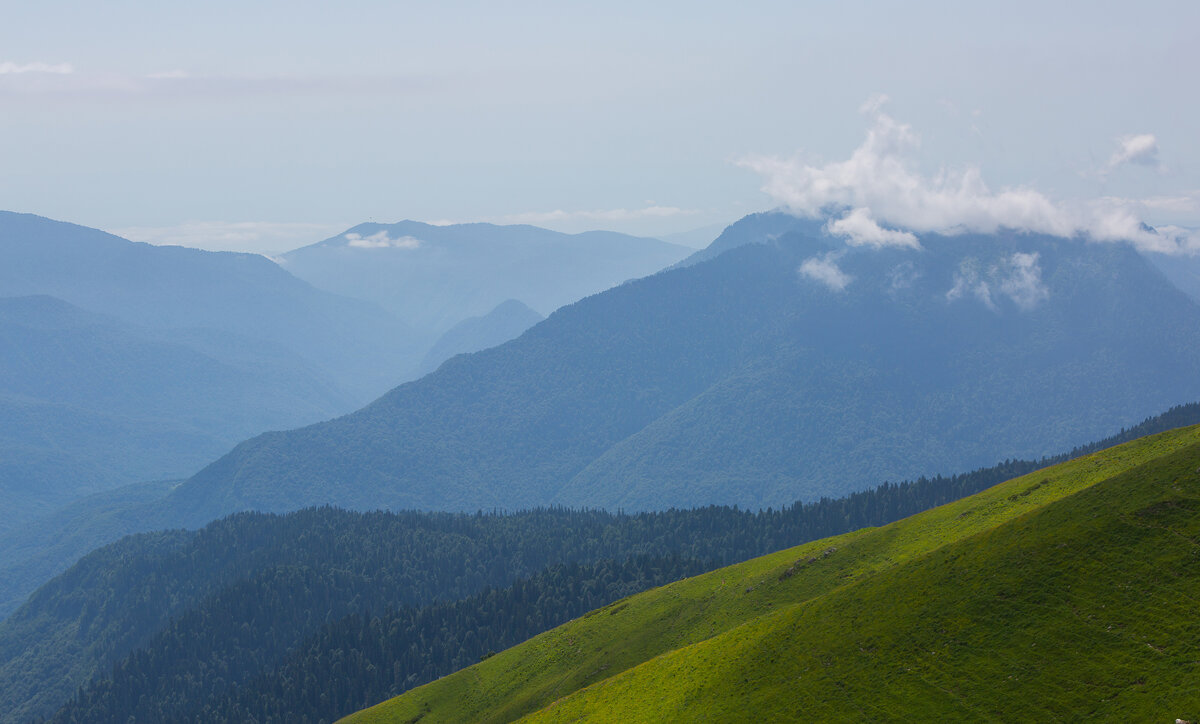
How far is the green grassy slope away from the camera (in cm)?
8053

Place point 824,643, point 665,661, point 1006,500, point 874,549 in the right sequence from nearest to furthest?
point 824,643
point 665,661
point 1006,500
point 874,549

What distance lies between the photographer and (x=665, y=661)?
127 meters

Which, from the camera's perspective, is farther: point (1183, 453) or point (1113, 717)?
point (1183, 453)

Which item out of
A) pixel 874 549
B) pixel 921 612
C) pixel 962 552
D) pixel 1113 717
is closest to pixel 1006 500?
pixel 874 549

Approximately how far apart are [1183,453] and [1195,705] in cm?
3596

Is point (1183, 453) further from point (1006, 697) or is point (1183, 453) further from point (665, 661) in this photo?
point (665, 661)

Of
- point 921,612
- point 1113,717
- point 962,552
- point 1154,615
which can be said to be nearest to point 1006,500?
point 962,552

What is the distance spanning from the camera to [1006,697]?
82938mm

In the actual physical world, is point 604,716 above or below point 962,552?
below

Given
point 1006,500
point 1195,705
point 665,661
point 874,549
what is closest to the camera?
point 1195,705

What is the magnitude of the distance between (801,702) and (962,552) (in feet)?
85.4

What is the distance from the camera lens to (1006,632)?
89938 mm

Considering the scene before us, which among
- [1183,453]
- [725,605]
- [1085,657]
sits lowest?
[725,605]

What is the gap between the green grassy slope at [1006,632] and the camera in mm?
80525
